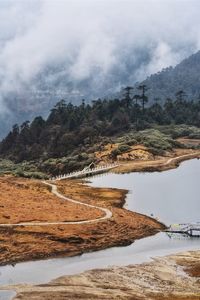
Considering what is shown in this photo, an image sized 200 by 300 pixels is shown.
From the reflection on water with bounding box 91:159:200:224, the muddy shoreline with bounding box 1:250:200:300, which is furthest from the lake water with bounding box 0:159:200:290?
the muddy shoreline with bounding box 1:250:200:300

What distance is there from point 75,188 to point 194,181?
29.6m

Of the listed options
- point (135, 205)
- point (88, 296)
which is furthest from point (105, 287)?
point (135, 205)

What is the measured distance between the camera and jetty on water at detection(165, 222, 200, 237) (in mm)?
80812

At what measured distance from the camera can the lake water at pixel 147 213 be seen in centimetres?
6225

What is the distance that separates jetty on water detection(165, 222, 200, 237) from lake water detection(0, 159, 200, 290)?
1.67m

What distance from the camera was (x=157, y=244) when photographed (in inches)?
3007

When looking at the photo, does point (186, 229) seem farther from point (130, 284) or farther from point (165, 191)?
point (165, 191)

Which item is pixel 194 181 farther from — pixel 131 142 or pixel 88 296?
pixel 88 296

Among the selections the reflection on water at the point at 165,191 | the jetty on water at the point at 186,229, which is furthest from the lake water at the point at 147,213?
the jetty on water at the point at 186,229

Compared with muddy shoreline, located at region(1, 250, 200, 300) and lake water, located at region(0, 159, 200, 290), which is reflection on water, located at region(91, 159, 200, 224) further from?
muddy shoreline, located at region(1, 250, 200, 300)

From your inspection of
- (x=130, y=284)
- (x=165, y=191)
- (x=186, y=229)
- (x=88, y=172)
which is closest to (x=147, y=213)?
(x=186, y=229)

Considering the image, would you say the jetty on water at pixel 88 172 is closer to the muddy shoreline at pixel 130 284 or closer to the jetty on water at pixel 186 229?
the jetty on water at pixel 186 229

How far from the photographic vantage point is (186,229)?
3250 inches

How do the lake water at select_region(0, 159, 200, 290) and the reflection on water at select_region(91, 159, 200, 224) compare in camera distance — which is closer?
the lake water at select_region(0, 159, 200, 290)
